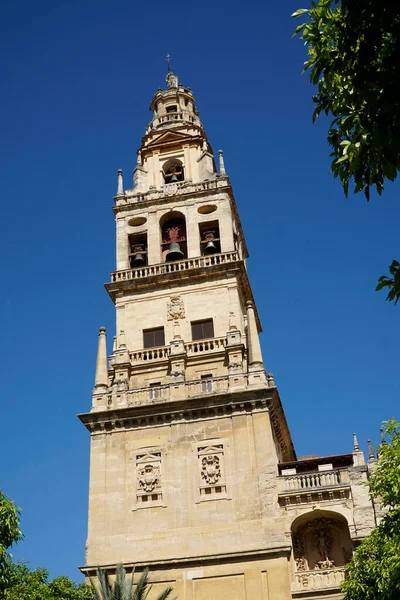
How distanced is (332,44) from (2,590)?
61.9 ft

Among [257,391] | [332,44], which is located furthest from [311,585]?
[332,44]

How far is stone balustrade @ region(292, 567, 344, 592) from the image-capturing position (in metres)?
29.9

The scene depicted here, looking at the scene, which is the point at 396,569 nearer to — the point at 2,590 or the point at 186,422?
the point at 2,590

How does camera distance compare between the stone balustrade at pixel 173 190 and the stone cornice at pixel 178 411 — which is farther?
the stone balustrade at pixel 173 190

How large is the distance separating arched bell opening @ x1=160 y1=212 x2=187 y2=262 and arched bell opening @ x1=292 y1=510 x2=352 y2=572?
1471cm

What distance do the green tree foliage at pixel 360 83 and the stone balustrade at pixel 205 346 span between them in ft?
83.0

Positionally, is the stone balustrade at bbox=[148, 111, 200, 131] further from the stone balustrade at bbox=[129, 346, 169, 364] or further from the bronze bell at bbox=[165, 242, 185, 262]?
the stone balustrade at bbox=[129, 346, 169, 364]

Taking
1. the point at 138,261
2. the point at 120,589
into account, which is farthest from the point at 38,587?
the point at 138,261

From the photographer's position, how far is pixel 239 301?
123 feet

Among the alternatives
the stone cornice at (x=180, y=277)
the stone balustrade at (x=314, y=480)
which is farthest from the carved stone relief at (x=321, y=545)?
the stone cornice at (x=180, y=277)

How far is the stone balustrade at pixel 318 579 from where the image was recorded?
98.2 ft

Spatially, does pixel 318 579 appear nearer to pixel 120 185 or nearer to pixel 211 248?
pixel 211 248

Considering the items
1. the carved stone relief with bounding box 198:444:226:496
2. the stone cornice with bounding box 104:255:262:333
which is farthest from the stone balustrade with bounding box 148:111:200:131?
the carved stone relief with bounding box 198:444:226:496

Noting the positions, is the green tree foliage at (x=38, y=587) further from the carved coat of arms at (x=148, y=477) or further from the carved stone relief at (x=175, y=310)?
the carved stone relief at (x=175, y=310)
